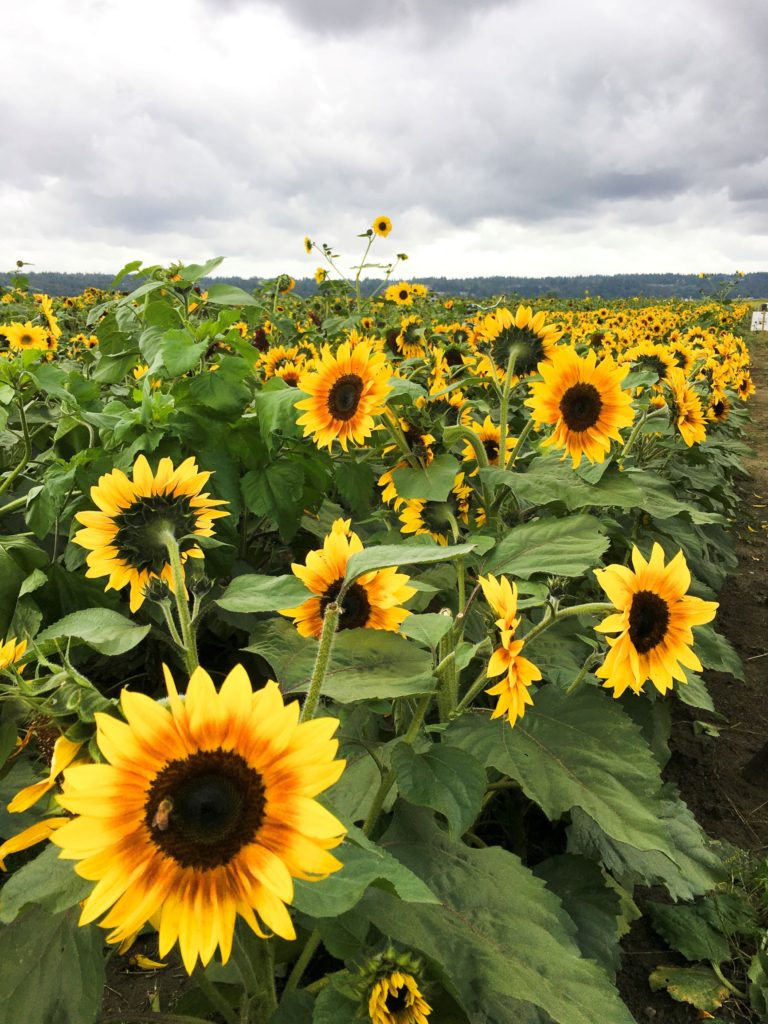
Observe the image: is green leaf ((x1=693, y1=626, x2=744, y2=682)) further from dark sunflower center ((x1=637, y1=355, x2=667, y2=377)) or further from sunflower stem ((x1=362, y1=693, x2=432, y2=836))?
dark sunflower center ((x1=637, y1=355, x2=667, y2=377))

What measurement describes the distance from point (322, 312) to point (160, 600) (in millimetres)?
7085

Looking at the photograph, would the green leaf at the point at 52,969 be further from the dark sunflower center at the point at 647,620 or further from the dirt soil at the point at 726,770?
the dirt soil at the point at 726,770

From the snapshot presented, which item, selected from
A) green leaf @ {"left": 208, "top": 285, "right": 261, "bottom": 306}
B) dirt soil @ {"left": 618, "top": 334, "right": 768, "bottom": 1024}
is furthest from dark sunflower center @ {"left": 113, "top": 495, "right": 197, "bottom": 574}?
dirt soil @ {"left": 618, "top": 334, "right": 768, "bottom": 1024}

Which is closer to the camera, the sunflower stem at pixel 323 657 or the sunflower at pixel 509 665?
the sunflower stem at pixel 323 657

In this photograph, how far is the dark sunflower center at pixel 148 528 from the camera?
125cm

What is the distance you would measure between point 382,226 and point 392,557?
6711 millimetres

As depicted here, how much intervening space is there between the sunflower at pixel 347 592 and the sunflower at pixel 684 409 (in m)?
1.66

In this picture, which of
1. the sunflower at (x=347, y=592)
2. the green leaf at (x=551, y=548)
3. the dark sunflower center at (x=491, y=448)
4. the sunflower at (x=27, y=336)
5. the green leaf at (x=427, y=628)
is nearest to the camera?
the green leaf at (x=427, y=628)

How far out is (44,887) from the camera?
832 millimetres

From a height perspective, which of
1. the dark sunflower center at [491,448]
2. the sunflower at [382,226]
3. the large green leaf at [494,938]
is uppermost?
the sunflower at [382,226]

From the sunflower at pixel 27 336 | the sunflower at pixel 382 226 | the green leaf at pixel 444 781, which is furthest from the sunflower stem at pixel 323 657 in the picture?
the sunflower at pixel 382 226

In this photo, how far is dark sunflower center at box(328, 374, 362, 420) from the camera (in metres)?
1.98

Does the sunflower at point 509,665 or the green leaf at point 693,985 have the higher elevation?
the sunflower at point 509,665

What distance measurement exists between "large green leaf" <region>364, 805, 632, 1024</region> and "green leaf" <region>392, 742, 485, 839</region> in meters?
0.15
